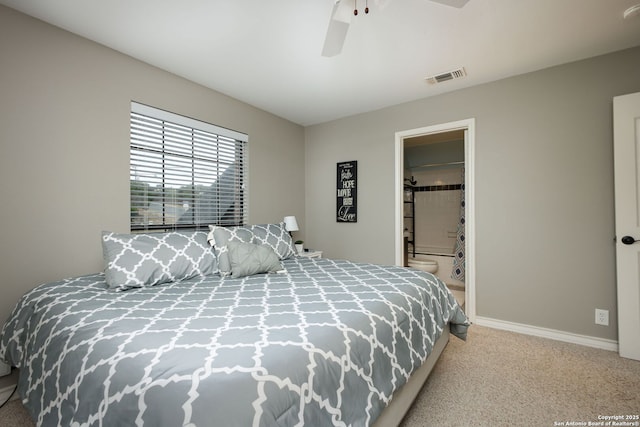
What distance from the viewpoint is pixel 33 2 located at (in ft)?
6.00

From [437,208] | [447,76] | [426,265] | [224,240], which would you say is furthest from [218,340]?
[437,208]

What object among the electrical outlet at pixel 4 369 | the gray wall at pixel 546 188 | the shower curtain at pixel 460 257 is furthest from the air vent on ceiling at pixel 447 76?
the electrical outlet at pixel 4 369

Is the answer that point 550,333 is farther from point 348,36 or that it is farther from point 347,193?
point 348,36

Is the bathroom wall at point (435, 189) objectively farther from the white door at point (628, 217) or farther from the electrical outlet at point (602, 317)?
the electrical outlet at point (602, 317)

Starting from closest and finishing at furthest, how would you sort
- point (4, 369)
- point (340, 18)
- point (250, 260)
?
Answer: point (340, 18)
point (4, 369)
point (250, 260)

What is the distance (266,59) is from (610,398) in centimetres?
340

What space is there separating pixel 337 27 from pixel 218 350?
5.73 ft

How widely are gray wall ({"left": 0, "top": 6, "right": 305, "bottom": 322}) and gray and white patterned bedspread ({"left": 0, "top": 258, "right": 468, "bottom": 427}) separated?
1.33 feet

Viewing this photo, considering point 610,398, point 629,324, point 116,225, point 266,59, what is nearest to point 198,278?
point 116,225

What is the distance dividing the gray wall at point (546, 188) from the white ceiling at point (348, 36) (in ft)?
0.70

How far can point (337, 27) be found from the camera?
1670 millimetres

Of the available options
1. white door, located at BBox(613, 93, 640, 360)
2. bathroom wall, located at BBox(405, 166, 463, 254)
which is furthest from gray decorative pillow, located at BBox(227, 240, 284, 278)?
bathroom wall, located at BBox(405, 166, 463, 254)

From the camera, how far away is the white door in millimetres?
2219

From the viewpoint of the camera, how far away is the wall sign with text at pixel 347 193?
12.6 feet
